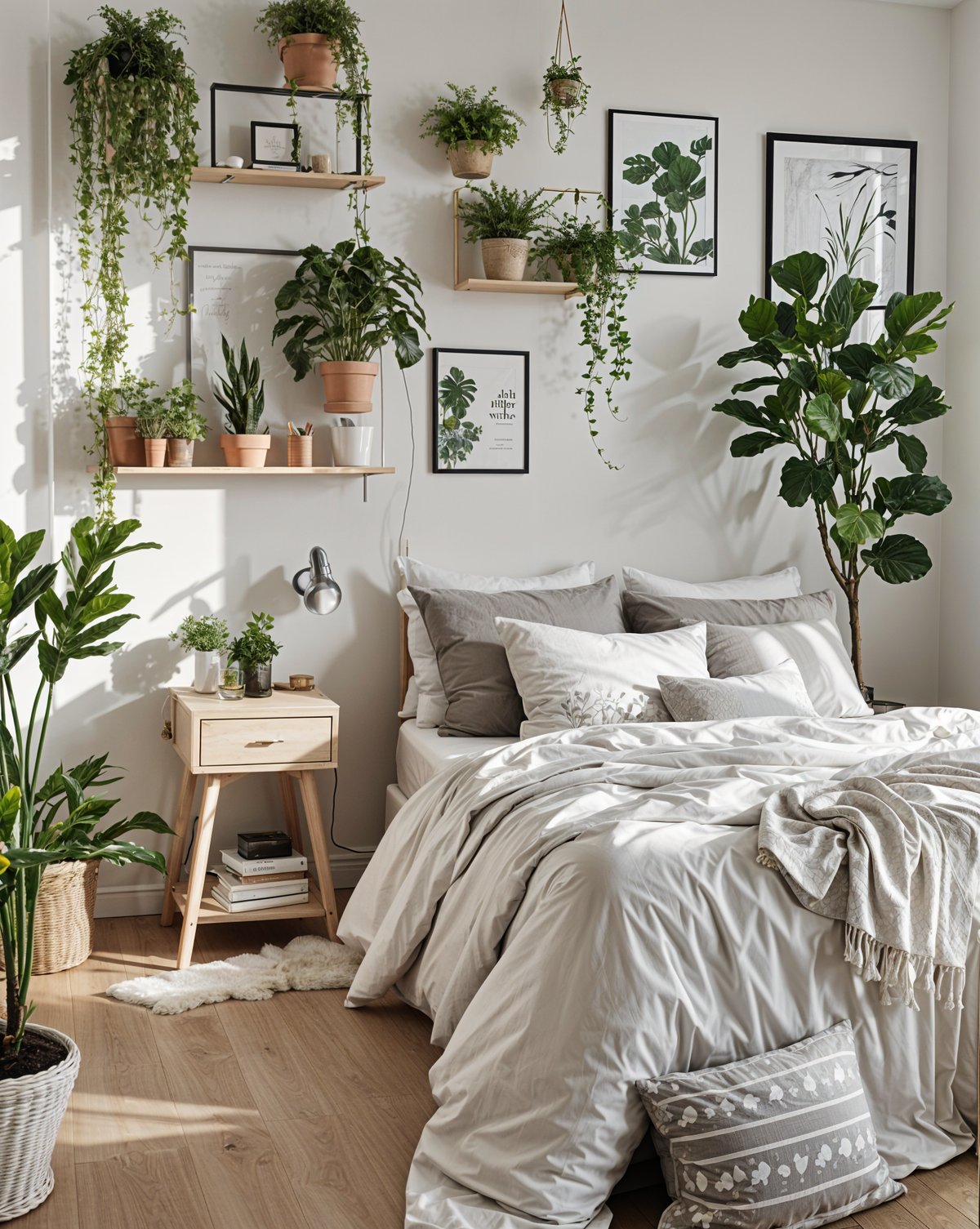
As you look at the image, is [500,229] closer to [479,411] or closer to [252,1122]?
[479,411]

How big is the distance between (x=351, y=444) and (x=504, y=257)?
31.1 inches

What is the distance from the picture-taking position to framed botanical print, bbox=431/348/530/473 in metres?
4.21

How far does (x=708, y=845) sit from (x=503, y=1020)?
0.51 metres

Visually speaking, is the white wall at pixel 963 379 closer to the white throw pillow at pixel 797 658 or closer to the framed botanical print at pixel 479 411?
the white throw pillow at pixel 797 658

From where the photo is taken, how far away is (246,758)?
3.54 m

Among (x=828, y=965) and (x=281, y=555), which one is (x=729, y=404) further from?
(x=828, y=965)

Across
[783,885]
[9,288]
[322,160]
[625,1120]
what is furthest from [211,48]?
[625,1120]

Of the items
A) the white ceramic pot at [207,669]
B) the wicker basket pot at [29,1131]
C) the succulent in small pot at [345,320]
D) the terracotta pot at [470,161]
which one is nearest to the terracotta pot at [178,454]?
the succulent in small pot at [345,320]

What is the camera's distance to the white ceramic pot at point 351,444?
156 inches

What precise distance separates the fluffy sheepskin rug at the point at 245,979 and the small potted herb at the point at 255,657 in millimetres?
757

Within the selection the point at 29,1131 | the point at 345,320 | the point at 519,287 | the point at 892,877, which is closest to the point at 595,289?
the point at 519,287

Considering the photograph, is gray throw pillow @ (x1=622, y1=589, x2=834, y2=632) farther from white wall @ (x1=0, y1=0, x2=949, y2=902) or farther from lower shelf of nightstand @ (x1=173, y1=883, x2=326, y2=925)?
lower shelf of nightstand @ (x1=173, y1=883, x2=326, y2=925)

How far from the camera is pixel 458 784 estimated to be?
315cm

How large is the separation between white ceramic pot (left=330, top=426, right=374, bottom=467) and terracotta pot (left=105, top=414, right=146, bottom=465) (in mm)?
589
